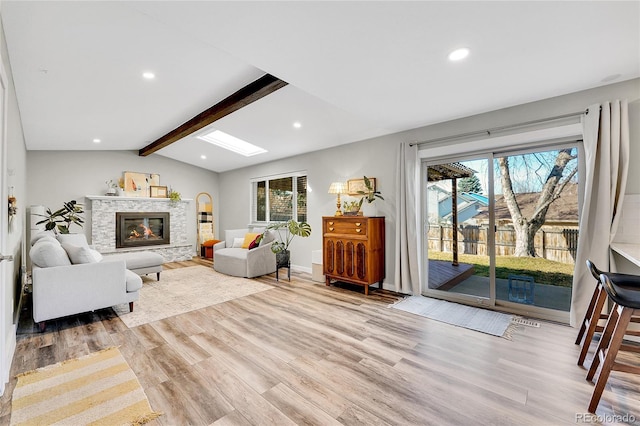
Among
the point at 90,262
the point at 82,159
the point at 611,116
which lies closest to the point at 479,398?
the point at 611,116

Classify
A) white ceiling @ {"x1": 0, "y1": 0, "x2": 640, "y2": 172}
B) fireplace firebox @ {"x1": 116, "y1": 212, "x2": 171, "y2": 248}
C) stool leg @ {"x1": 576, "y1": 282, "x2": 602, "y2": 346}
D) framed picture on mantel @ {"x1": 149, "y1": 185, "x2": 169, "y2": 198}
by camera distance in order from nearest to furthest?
white ceiling @ {"x1": 0, "y1": 0, "x2": 640, "y2": 172} < stool leg @ {"x1": 576, "y1": 282, "x2": 602, "y2": 346} < fireplace firebox @ {"x1": 116, "y1": 212, "x2": 171, "y2": 248} < framed picture on mantel @ {"x1": 149, "y1": 185, "x2": 169, "y2": 198}

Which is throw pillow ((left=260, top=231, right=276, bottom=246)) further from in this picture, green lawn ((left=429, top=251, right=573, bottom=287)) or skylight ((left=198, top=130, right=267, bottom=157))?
green lawn ((left=429, top=251, right=573, bottom=287))

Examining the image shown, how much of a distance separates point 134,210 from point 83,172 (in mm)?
1277

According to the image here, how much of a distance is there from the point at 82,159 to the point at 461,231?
7.84 metres

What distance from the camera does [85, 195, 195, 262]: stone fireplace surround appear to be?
6.21 meters

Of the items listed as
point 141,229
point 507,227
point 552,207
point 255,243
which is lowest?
point 255,243

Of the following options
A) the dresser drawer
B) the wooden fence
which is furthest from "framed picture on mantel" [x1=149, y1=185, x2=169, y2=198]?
the wooden fence

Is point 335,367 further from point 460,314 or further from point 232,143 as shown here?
point 232,143

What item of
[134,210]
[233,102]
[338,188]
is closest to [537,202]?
[338,188]

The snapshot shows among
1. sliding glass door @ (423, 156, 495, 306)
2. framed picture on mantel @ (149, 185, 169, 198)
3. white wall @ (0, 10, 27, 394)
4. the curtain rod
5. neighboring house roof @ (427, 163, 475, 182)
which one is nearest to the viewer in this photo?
white wall @ (0, 10, 27, 394)

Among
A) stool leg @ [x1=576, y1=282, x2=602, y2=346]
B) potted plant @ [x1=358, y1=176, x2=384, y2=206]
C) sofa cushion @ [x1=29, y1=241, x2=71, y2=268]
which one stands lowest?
stool leg @ [x1=576, y1=282, x2=602, y2=346]

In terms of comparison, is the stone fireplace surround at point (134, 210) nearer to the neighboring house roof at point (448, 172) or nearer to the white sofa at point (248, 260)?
the white sofa at point (248, 260)

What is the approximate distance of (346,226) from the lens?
427cm

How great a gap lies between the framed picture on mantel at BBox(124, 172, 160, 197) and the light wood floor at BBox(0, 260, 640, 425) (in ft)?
13.7
